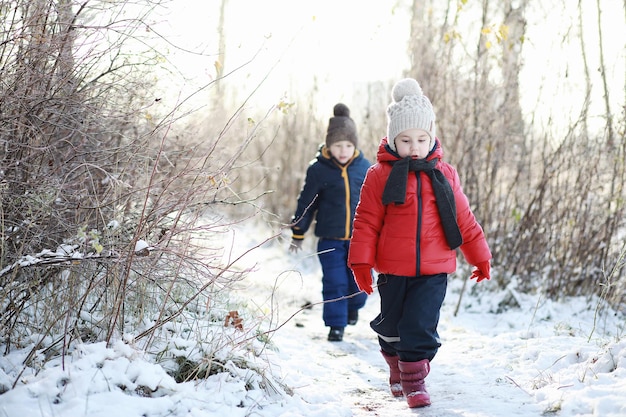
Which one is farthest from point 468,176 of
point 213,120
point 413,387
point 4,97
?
point 4,97

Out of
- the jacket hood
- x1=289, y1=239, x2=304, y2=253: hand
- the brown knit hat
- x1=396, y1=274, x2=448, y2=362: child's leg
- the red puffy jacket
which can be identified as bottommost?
x1=396, y1=274, x2=448, y2=362: child's leg

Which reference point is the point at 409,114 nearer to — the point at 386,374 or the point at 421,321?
the point at 421,321

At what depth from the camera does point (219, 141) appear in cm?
577

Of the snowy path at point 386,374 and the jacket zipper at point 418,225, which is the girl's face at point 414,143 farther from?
the snowy path at point 386,374

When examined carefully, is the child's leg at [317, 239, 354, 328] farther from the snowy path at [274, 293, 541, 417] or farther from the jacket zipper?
the jacket zipper

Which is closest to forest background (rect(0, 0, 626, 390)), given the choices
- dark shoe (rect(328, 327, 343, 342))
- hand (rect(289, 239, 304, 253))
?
hand (rect(289, 239, 304, 253))

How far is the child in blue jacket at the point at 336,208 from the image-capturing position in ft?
17.8

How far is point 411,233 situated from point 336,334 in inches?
77.9

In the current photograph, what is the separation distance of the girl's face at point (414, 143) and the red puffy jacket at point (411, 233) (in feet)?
0.21

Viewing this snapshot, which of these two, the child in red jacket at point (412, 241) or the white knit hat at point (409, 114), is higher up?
the white knit hat at point (409, 114)

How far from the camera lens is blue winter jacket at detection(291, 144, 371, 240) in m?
5.51

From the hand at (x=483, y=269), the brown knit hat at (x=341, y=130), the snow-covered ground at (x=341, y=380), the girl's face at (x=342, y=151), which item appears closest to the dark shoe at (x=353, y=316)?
the snow-covered ground at (x=341, y=380)

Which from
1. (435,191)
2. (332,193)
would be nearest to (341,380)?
(435,191)

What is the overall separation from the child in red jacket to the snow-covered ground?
29 cm
